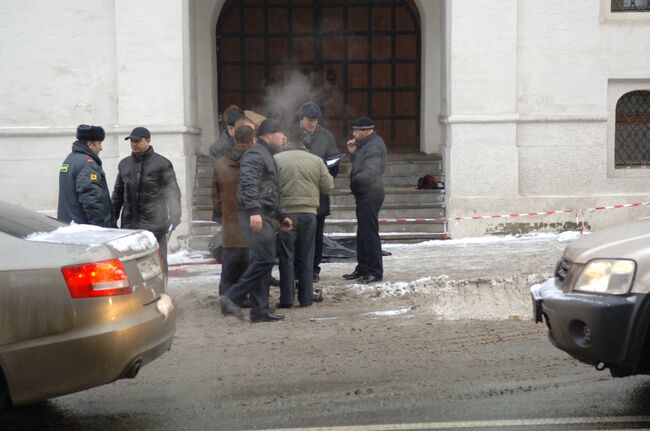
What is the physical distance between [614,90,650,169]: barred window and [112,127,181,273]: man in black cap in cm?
864

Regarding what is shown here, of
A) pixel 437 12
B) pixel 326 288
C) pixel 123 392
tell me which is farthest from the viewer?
pixel 437 12

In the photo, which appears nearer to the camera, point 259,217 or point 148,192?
point 259,217

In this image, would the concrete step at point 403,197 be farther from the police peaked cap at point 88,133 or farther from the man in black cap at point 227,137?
the police peaked cap at point 88,133

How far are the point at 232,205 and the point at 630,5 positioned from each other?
8927 millimetres

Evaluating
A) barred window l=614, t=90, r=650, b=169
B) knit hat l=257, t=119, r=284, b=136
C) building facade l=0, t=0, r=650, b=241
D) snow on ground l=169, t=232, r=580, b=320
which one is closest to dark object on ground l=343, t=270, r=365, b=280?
snow on ground l=169, t=232, r=580, b=320

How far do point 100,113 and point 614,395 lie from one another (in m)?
10.6

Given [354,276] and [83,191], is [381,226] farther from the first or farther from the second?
[83,191]

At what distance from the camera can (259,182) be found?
8867mm

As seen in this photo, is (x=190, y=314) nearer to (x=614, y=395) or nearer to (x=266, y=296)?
(x=266, y=296)

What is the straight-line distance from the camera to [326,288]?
10.5 meters

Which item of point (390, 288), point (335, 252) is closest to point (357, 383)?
point (390, 288)

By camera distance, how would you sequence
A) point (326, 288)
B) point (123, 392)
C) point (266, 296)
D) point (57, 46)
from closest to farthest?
point (123, 392) < point (266, 296) < point (326, 288) < point (57, 46)

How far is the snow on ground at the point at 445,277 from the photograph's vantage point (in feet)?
32.0

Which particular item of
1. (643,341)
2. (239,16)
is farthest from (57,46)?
(643,341)
